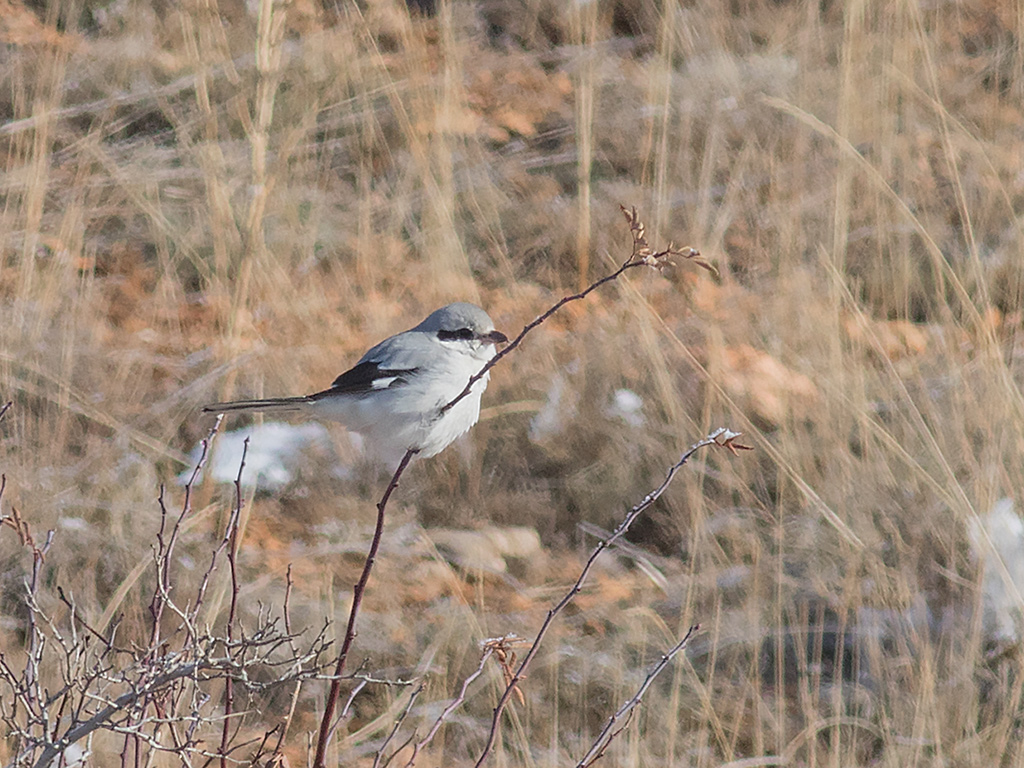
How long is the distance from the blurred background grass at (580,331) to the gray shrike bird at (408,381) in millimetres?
472

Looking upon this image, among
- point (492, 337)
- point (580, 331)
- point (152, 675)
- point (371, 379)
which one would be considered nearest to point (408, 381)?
point (371, 379)

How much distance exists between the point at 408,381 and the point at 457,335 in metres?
0.15

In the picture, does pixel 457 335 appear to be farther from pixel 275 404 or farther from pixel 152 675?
pixel 152 675

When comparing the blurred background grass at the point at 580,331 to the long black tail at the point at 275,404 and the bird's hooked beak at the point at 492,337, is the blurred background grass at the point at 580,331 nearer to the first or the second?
the long black tail at the point at 275,404

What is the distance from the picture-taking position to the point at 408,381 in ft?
8.88

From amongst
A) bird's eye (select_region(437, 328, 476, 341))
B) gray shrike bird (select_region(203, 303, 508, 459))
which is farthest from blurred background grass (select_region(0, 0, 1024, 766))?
bird's eye (select_region(437, 328, 476, 341))

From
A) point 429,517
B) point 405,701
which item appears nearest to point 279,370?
point 429,517

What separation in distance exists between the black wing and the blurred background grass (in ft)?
1.71

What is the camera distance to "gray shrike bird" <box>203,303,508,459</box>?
8.73 feet

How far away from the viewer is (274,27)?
132 inches

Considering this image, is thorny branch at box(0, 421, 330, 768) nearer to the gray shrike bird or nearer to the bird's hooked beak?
the gray shrike bird

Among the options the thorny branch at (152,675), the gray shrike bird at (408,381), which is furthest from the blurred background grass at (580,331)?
the thorny branch at (152,675)

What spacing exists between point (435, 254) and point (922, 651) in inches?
99.5

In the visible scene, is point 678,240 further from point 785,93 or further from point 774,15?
point 774,15
